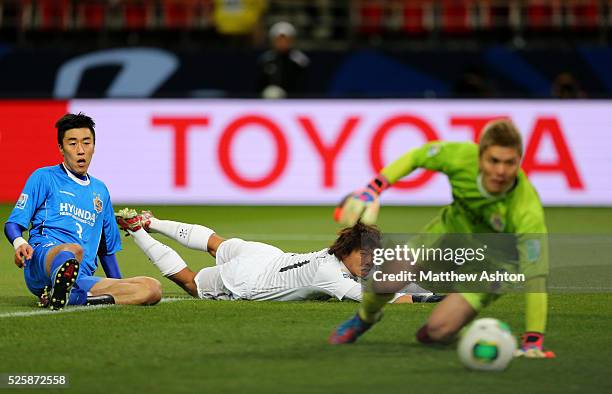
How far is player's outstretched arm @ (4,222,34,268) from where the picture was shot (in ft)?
27.2

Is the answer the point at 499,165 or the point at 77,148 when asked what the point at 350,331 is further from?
the point at 77,148

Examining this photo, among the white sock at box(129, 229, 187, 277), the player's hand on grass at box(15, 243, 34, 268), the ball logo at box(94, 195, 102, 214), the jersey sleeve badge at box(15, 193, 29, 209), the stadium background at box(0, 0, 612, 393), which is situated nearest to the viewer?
the player's hand on grass at box(15, 243, 34, 268)

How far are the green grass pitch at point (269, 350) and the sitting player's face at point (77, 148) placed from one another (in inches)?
41.9

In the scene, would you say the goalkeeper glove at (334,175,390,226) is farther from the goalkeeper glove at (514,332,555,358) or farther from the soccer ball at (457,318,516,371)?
the goalkeeper glove at (514,332,555,358)

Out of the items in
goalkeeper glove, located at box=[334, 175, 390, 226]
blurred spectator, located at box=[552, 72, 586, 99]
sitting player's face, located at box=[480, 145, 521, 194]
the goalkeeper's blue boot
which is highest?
blurred spectator, located at box=[552, 72, 586, 99]

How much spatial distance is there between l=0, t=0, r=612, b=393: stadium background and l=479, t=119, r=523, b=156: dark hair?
1.76 m

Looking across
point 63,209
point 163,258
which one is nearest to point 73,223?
point 63,209

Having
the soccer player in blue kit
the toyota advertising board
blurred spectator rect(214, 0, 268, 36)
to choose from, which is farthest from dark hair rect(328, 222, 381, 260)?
blurred spectator rect(214, 0, 268, 36)

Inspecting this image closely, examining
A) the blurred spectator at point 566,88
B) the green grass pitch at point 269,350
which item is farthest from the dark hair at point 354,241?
the blurred spectator at point 566,88

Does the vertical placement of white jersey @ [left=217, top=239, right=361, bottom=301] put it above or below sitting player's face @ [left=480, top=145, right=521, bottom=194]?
below

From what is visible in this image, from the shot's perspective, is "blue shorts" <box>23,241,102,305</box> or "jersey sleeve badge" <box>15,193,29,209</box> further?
"jersey sleeve badge" <box>15,193,29,209</box>

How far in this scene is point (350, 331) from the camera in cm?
754

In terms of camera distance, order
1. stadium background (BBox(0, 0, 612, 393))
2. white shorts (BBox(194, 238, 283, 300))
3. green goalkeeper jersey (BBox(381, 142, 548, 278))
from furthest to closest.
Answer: stadium background (BBox(0, 0, 612, 393)) < white shorts (BBox(194, 238, 283, 300)) < green goalkeeper jersey (BBox(381, 142, 548, 278))

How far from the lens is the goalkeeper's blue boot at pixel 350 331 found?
7.50 metres
